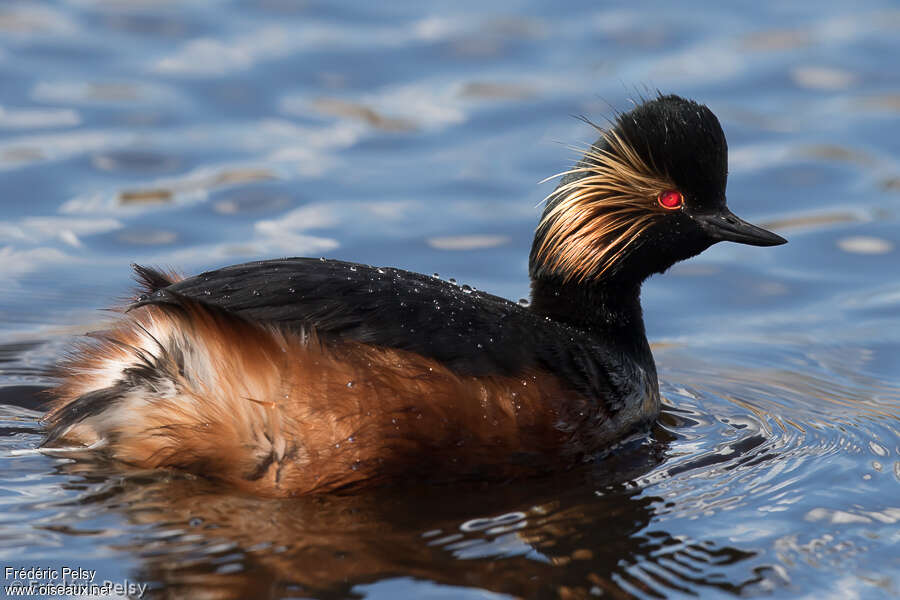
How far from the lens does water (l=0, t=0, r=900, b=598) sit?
5.59 m

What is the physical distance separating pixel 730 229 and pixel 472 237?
2.87 meters

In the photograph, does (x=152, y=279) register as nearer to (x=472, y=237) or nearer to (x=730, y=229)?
(x=730, y=229)

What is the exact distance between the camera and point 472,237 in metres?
9.48

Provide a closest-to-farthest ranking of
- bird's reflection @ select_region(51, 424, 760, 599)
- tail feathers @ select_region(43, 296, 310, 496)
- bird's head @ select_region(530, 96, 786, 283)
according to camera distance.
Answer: bird's reflection @ select_region(51, 424, 760, 599) → tail feathers @ select_region(43, 296, 310, 496) → bird's head @ select_region(530, 96, 786, 283)

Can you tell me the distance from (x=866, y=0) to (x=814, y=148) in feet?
9.40

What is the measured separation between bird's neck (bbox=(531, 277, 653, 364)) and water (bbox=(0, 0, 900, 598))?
0.52 m

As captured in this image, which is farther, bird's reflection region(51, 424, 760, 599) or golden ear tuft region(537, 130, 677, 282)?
golden ear tuft region(537, 130, 677, 282)

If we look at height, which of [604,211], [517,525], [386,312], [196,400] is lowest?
[517,525]

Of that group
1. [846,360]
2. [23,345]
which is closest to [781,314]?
[846,360]

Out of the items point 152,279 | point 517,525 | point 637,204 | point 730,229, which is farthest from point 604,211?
point 152,279

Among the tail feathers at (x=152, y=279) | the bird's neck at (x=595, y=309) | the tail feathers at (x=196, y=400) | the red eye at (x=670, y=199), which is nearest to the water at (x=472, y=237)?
the tail feathers at (x=196, y=400)

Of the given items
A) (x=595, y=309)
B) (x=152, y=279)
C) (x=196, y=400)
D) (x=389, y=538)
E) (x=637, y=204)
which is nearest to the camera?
(x=389, y=538)

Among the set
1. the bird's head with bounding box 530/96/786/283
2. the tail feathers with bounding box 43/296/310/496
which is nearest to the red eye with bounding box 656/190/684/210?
the bird's head with bounding box 530/96/786/283

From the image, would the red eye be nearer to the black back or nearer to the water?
the black back
